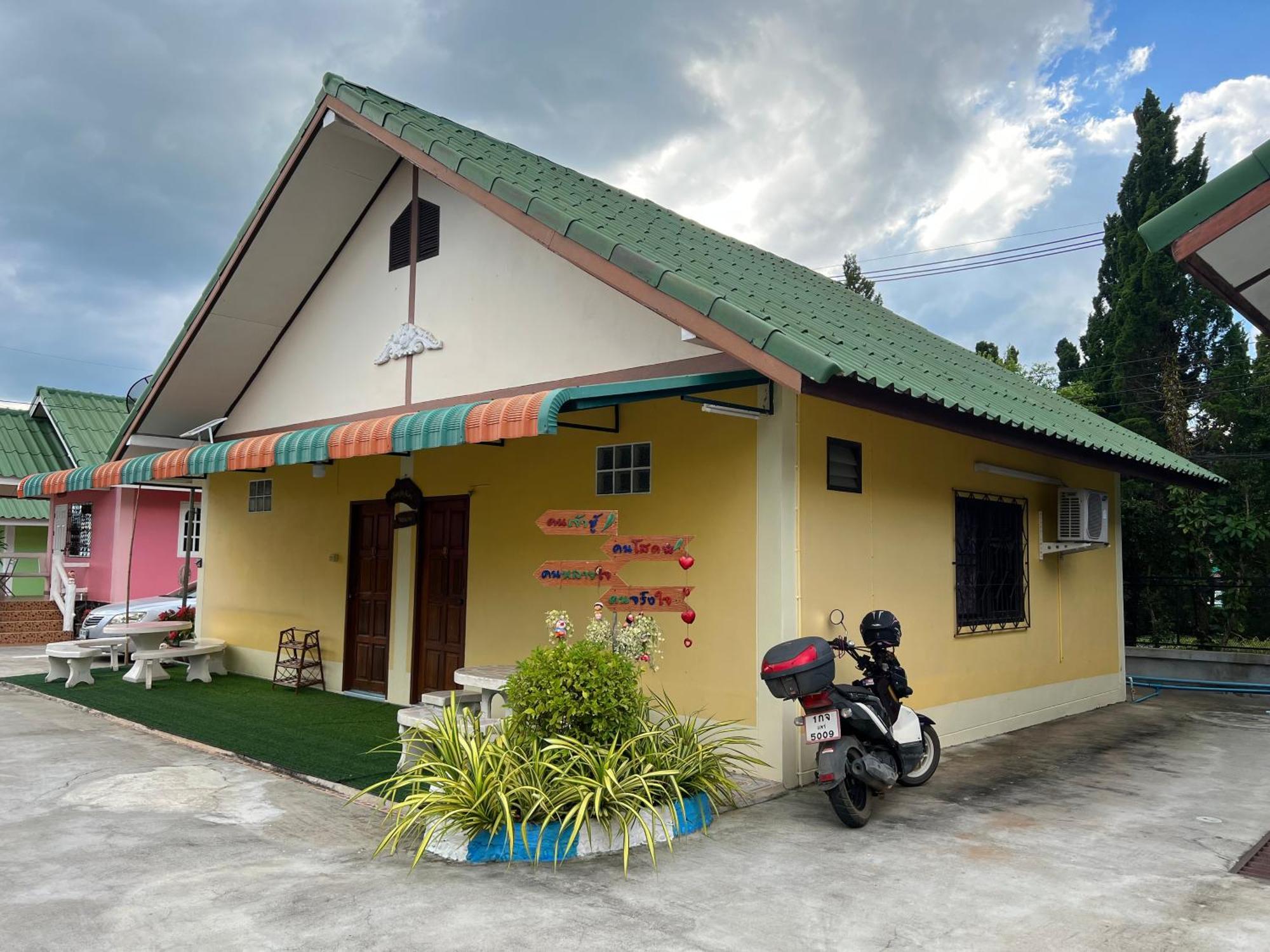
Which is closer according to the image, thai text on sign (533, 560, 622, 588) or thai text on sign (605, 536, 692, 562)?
thai text on sign (605, 536, 692, 562)

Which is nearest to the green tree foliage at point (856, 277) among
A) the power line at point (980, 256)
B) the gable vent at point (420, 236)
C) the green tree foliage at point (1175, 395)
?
the power line at point (980, 256)

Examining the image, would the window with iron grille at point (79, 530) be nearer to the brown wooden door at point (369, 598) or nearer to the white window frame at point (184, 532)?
the white window frame at point (184, 532)

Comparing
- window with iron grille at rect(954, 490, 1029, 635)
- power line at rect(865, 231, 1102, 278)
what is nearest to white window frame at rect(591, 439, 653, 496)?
window with iron grille at rect(954, 490, 1029, 635)

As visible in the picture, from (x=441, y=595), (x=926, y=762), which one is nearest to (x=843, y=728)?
(x=926, y=762)

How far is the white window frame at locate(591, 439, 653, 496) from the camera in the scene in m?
7.32

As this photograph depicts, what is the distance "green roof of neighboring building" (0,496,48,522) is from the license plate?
20952 millimetres

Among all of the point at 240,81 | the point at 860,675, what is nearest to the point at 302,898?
the point at 860,675

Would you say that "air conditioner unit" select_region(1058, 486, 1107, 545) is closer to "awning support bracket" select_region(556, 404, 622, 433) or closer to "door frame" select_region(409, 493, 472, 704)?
"awning support bracket" select_region(556, 404, 622, 433)

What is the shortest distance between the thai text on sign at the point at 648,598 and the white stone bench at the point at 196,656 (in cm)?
699

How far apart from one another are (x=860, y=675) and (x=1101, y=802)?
70.4 inches

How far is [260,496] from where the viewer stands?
12.1 m

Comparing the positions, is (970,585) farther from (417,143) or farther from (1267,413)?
(1267,413)

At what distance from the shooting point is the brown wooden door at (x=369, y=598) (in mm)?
10070

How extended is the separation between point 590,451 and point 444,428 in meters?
1.56
